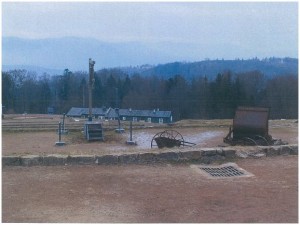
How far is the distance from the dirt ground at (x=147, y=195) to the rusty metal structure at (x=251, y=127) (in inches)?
119

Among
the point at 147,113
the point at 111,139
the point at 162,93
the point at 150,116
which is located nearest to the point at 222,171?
the point at 111,139

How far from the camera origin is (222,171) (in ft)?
24.0

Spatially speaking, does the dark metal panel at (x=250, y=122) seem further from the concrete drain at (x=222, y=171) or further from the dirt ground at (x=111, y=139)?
the concrete drain at (x=222, y=171)

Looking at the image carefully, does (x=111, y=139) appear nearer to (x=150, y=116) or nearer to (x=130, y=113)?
(x=150, y=116)

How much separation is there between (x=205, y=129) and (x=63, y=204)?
40.9 ft

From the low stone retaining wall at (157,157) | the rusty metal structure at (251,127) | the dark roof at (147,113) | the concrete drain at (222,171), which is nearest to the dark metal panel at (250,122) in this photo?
the rusty metal structure at (251,127)

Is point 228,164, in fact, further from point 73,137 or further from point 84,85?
point 84,85

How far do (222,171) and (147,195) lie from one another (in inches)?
79.4

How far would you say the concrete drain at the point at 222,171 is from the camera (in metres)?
7.00

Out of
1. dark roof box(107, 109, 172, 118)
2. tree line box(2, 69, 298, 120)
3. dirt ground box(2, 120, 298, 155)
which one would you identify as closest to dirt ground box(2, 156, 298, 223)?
dirt ground box(2, 120, 298, 155)

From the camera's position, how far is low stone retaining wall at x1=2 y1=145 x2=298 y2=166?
298 inches

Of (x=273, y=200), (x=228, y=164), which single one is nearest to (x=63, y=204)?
(x=273, y=200)

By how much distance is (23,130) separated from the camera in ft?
57.9

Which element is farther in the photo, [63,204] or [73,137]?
[73,137]
